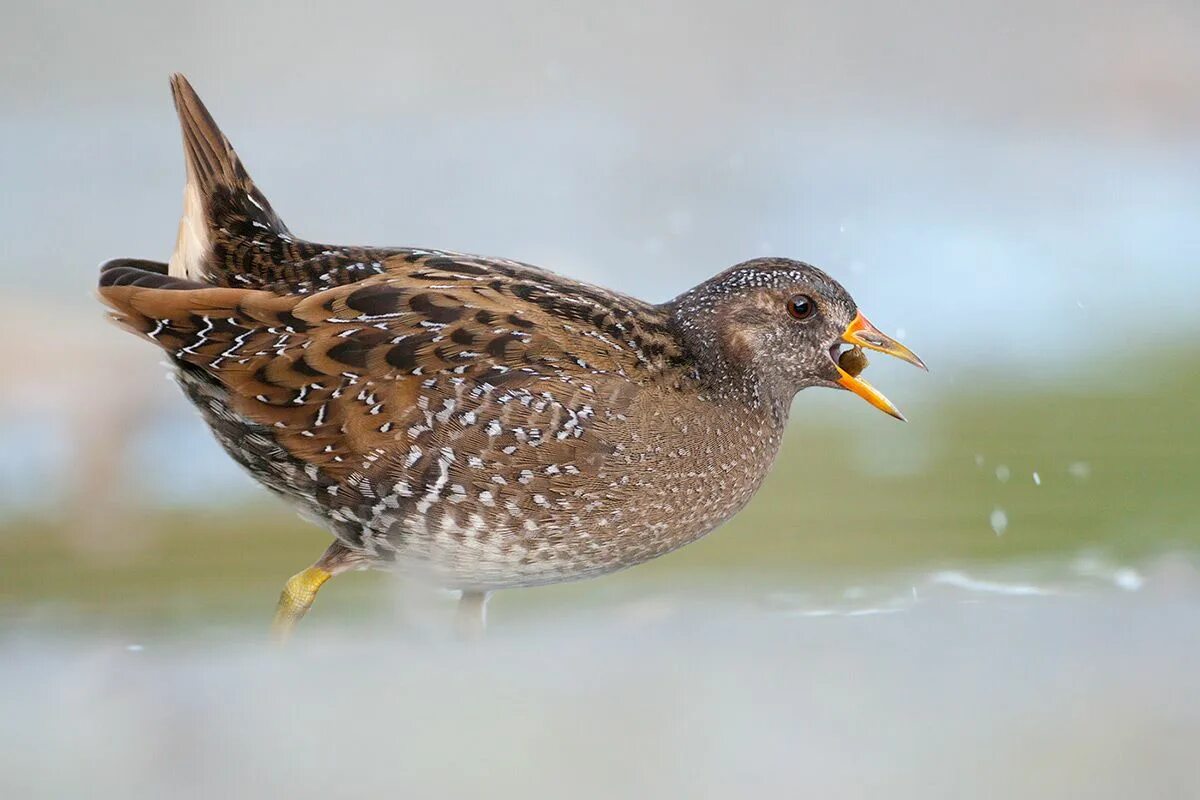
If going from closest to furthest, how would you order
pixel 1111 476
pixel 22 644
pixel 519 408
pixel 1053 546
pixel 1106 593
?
pixel 519 408, pixel 22 644, pixel 1106 593, pixel 1053 546, pixel 1111 476

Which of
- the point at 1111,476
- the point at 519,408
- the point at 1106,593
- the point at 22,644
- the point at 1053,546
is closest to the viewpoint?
the point at 519,408

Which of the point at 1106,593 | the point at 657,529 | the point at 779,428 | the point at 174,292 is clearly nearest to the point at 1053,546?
the point at 1106,593

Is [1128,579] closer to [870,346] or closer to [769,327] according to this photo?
[870,346]

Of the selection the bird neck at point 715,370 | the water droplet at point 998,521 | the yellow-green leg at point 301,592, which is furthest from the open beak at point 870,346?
the water droplet at point 998,521

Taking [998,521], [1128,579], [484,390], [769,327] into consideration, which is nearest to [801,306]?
[769,327]

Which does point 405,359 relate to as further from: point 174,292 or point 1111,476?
point 1111,476

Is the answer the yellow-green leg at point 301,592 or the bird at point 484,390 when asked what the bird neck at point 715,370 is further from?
the yellow-green leg at point 301,592

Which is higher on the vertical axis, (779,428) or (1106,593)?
(779,428)
